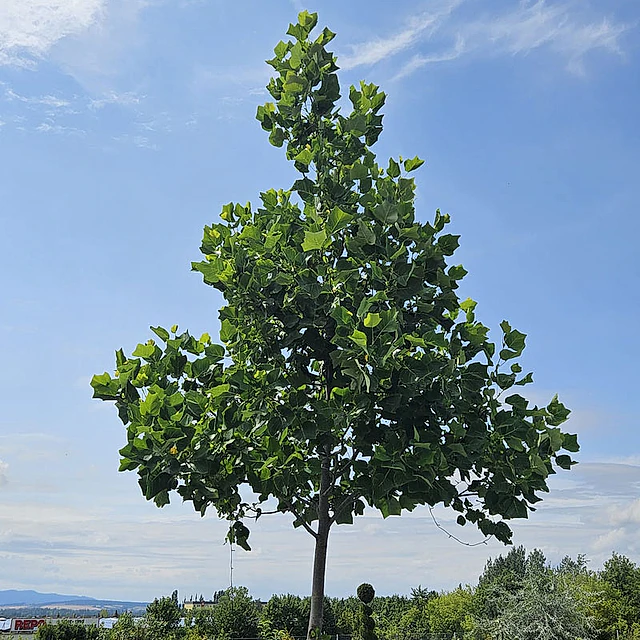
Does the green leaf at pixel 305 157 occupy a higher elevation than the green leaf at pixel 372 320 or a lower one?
higher

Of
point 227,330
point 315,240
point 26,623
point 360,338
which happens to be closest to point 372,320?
point 360,338

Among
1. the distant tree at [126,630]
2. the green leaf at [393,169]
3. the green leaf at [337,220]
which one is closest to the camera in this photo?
the green leaf at [337,220]

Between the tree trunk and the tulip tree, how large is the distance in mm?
12

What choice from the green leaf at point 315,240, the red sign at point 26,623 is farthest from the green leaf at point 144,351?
the red sign at point 26,623

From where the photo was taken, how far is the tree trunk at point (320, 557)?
191 inches

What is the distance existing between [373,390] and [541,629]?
9.32 metres

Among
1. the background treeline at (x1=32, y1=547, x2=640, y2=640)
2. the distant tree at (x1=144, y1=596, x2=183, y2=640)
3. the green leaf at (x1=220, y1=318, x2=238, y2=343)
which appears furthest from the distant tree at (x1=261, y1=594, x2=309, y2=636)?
the green leaf at (x1=220, y1=318, x2=238, y2=343)

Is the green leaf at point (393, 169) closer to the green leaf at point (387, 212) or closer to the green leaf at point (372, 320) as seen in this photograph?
the green leaf at point (387, 212)

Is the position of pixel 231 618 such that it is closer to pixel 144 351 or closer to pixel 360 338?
pixel 144 351

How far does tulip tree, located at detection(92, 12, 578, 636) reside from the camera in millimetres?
4070

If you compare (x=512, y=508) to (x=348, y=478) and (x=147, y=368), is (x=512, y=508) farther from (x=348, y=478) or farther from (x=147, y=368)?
(x=147, y=368)

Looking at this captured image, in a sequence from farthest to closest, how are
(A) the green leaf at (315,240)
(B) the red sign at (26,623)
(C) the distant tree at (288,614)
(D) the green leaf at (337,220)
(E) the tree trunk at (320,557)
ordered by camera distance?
(B) the red sign at (26,623), (C) the distant tree at (288,614), (E) the tree trunk at (320,557), (D) the green leaf at (337,220), (A) the green leaf at (315,240)

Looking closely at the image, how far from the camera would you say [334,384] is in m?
4.84

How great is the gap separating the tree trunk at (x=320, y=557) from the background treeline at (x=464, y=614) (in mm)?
5322
